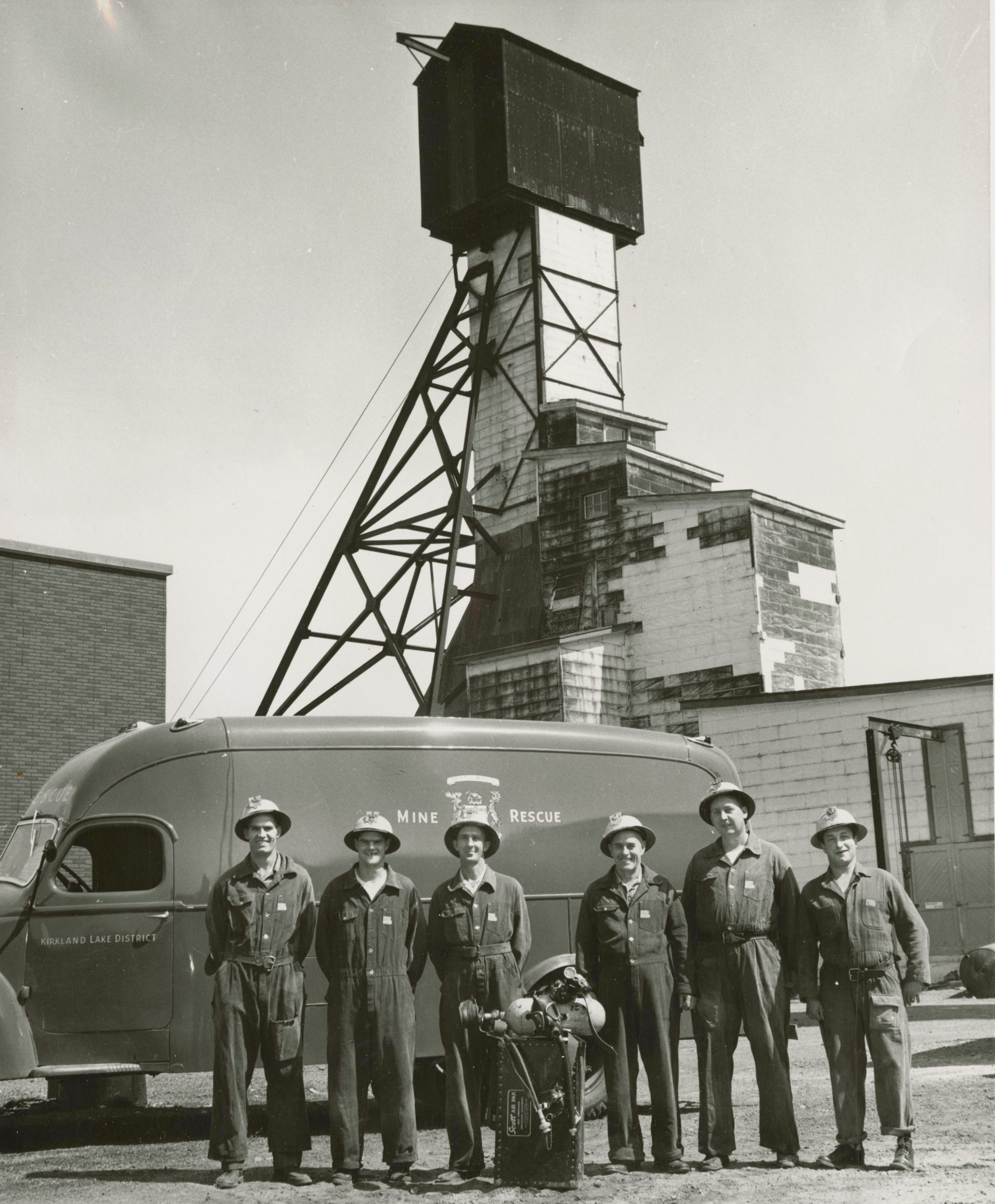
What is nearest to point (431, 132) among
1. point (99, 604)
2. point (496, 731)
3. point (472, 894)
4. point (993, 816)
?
point (99, 604)

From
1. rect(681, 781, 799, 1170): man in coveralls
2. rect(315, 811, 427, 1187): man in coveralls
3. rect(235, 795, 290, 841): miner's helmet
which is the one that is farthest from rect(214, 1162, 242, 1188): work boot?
rect(681, 781, 799, 1170): man in coveralls

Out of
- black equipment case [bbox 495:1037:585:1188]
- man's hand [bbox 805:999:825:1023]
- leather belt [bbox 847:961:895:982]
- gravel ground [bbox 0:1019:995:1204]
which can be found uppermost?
leather belt [bbox 847:961:895:982]

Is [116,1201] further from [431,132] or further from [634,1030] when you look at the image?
[431,132]

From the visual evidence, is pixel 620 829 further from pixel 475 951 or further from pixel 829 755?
pixel 829 755

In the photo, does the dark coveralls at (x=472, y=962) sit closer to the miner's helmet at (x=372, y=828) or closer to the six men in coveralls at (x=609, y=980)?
the six men in coveralls at (x=609, y=980)

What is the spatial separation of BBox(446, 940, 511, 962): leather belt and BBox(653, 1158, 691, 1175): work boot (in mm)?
1375

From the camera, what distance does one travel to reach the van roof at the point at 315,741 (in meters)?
9.21

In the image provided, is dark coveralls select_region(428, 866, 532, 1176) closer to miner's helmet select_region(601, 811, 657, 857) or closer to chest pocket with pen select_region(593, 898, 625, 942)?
chest pocket with pen select_region(593, 898, 625, 942)

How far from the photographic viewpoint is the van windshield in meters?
9.12

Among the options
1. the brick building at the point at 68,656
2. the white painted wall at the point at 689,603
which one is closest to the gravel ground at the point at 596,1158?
the white painted wall at the point at 689,603

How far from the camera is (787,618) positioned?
77.4 ft

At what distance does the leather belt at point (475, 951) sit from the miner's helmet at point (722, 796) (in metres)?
1.37

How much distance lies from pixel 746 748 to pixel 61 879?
12912 mm

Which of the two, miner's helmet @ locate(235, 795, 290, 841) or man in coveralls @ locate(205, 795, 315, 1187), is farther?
miner's helmet @ locate(235, 795, 290, 841)
